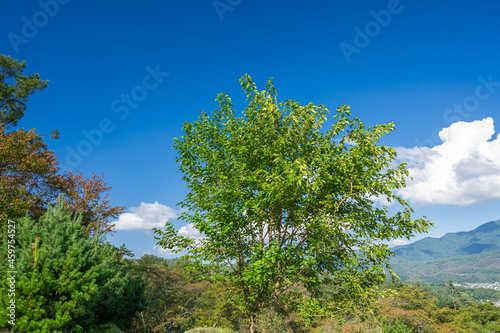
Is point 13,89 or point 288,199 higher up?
point 13,89

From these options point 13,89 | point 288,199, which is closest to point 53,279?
point 288,199

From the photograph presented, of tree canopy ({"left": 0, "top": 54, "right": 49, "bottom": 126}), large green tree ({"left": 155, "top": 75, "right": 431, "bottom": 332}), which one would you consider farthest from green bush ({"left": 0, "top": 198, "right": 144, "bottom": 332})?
tree canopy ({"left": 0, "top": 54, "right": 49, "bottom": 126})

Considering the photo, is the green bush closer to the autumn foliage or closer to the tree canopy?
the autumn foliage

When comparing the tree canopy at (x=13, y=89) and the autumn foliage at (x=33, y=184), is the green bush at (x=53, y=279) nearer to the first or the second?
the autumn foliage at (x=33, y=184)

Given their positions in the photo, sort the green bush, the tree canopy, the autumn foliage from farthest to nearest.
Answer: the tree canopy, the autumn foliage, the green bush

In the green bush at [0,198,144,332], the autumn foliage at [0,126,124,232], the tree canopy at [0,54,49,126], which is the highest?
Answer: the tree canopy at [0,54,49,126]

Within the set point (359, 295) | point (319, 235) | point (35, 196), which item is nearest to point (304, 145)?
point (319, 235)

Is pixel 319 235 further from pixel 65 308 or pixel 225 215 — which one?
pixel 65 308

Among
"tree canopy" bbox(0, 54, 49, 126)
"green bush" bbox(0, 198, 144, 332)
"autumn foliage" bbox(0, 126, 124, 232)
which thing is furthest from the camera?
"tree canopy" bbox(0, 54, 49, 126)

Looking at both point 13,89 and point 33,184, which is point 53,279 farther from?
point 13,89

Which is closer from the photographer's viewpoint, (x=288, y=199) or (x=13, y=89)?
(x=288, y=199)

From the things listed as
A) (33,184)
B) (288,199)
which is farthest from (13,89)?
(288,199)

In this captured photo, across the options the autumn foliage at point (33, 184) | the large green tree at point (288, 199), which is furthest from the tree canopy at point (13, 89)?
the large green tree at point (288, 199)

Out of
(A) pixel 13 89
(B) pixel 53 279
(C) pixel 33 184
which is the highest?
(A) pixel 13 89
